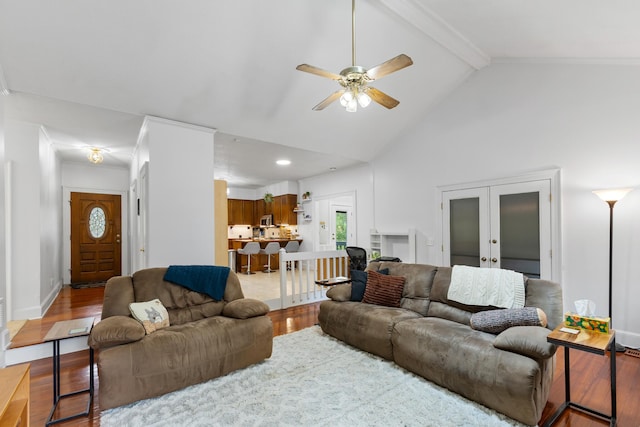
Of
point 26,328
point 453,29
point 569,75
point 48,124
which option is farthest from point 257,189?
point 569,75

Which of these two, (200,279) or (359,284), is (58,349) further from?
(359,284)

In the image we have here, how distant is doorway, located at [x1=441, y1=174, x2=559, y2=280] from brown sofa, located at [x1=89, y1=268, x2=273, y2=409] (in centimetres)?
335

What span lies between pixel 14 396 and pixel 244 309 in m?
1.84

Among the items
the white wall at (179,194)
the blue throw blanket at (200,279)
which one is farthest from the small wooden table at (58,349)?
the white wall at (179,194)

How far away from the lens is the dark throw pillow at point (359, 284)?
3672mm

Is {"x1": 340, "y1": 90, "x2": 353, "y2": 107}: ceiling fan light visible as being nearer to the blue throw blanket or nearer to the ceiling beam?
the ceiling beam

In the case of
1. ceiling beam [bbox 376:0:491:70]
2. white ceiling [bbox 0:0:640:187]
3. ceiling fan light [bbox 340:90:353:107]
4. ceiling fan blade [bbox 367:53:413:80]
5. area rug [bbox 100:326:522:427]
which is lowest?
area rug [bbox 100:326:522:427]

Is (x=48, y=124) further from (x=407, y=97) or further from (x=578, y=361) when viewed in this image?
(x=578, y=361)

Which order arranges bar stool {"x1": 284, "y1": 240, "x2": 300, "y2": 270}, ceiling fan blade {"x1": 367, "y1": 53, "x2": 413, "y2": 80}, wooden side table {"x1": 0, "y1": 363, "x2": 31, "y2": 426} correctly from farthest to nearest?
bar stool {"x1": 284, "y1": 240, "x2": 300, "y2": 270} < ceiling fan blade {"x1": 367, "y1": 53, "x2": 413, "y2": 80} < wooden side table {"x1": 0, "y1": 363, "x2": 31, "y2": 426}

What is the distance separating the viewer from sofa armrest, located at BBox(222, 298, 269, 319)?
2.97 meters

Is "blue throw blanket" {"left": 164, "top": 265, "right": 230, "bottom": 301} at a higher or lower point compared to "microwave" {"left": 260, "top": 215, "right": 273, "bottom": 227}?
lower

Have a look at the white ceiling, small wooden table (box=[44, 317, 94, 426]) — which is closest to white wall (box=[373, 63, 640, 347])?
the white ceiling

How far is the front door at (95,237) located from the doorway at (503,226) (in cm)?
705

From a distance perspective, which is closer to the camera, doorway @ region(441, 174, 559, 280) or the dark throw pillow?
the dark throw pillow
